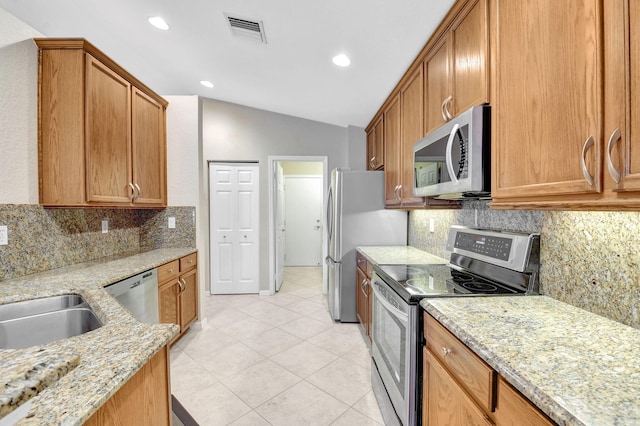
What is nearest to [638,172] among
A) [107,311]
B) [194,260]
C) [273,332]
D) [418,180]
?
[418,180]

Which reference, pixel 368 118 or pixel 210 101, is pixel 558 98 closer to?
pixel 368 118

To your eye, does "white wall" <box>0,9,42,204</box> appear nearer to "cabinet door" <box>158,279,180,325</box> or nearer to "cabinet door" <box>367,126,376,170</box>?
"cabinet door" <box>158,279,180,325</box>

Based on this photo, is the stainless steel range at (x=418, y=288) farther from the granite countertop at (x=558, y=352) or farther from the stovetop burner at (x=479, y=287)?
the granite countertop at (x=558, y=352)

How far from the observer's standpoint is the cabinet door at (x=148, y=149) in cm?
253

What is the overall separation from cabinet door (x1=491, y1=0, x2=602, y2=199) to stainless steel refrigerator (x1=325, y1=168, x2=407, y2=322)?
1.78 meters

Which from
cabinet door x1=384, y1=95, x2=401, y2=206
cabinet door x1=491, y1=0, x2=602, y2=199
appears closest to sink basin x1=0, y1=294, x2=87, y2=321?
cabinet door x1=491, y1=0, x2=602, y2=199

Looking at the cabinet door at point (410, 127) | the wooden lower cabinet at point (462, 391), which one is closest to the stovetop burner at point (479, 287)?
the wooden lower cabinet at point (462, 391)

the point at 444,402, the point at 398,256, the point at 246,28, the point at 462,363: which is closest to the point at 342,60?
the point at 246,28

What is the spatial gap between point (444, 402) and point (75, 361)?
1.21 m

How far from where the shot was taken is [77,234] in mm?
2242

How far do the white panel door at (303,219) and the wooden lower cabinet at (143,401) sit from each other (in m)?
5.20

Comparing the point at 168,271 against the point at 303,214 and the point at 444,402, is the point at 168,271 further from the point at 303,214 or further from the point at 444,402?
the point at 303,214

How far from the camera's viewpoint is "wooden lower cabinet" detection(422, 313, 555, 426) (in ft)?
2.53

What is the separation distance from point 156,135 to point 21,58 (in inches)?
44.0
